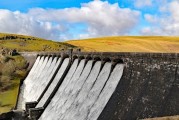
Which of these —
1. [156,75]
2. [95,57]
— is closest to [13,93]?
[95,57]

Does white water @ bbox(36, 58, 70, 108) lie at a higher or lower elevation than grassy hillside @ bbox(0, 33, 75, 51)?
lower

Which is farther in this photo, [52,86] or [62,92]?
[52,86]

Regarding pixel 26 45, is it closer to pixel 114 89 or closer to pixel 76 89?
pixel 76 89

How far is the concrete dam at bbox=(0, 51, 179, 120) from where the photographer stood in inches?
964

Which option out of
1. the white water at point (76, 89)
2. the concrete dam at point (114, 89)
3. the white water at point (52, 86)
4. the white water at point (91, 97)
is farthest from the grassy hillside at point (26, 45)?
the white water at point (91, 97)

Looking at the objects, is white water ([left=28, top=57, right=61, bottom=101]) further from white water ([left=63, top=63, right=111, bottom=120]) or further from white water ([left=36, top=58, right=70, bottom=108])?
white water ([left=63, top=63, right=111, bottom=120])

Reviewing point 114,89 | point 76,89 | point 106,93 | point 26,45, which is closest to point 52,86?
point 76,89

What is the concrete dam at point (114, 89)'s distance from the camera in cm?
2448

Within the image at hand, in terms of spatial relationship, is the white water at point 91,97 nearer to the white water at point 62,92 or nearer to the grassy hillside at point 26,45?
the white water at point 62,92

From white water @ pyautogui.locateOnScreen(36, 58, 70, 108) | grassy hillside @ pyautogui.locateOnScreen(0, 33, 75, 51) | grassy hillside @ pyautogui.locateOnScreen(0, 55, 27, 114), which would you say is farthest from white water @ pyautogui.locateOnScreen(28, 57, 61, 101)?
grassy hillside @ pyautogui.locateOnScreen(0, 33, 75, 51)

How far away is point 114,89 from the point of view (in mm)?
29984

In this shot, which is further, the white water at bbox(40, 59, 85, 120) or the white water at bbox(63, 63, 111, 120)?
the white water at bbox(40, 59, 85, 120)

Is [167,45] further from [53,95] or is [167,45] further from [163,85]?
[163,85]

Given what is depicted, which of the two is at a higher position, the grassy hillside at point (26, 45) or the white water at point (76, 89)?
the grassy hillside at point (26, 45)
